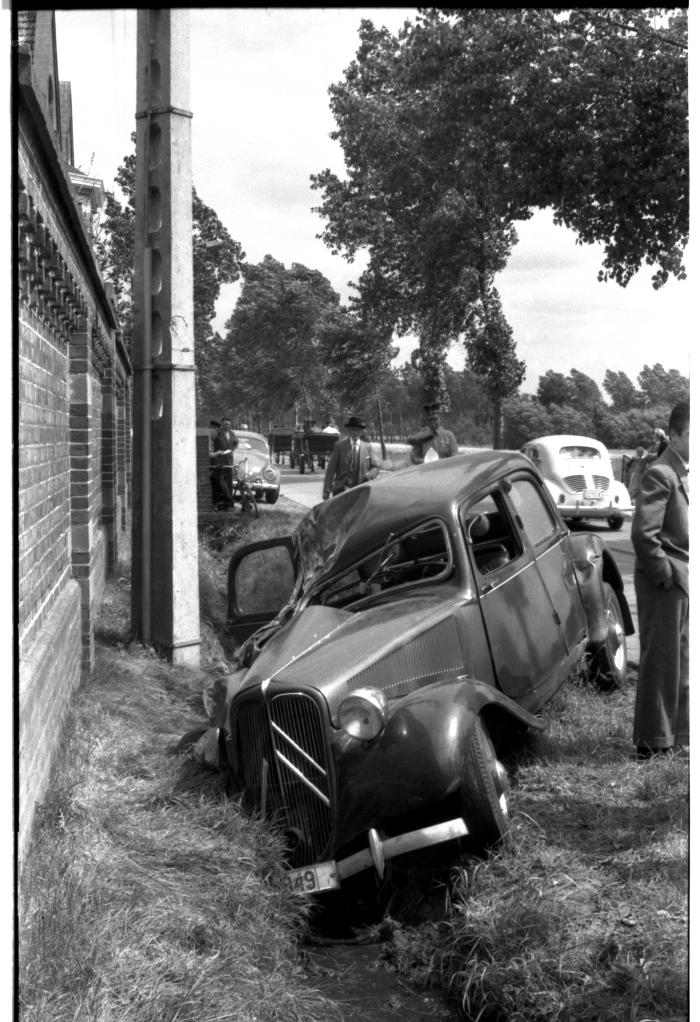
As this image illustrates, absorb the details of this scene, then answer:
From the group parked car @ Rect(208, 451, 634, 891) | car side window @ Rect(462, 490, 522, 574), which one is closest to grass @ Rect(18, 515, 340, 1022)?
parked car @ Rect(208, 451, 634, 891)

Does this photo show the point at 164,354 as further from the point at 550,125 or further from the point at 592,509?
the point at 592,509

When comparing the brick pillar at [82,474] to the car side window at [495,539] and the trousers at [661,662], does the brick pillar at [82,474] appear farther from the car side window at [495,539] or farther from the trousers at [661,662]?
the trousers at [661,662]

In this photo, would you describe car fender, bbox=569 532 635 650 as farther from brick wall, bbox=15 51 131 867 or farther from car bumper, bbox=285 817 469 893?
brick wall, bbox=15 51 131 867

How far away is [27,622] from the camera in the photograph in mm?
4395

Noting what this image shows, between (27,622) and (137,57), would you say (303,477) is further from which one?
(27,622)

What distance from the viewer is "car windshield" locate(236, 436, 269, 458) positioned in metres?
23.3

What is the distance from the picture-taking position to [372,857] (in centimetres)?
412

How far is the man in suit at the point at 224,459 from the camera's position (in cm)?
1806

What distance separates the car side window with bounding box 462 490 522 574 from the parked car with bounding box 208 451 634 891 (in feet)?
0.04

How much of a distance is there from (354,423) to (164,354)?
11.9ft

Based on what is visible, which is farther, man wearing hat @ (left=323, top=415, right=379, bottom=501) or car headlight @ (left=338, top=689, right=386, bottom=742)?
man wearing hat @ (left=323, top=415, right=379, bottom=501)

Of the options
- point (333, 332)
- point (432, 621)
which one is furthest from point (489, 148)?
point (333, 332)

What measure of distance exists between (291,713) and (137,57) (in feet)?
18.1

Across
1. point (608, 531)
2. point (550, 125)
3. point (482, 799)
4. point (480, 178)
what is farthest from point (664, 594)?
point (608, 531)
